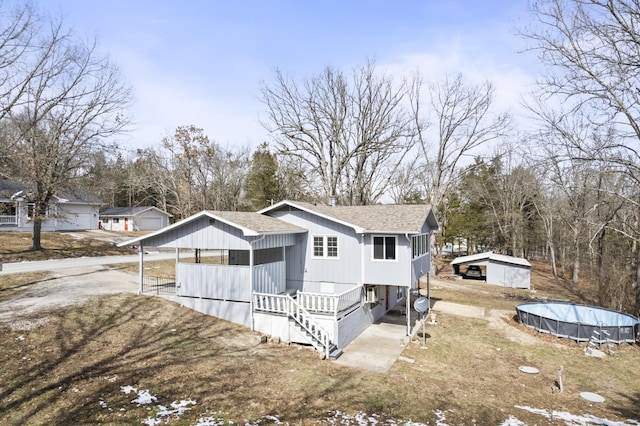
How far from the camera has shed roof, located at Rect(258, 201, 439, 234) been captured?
15766 mm

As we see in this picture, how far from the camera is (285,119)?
3525cm

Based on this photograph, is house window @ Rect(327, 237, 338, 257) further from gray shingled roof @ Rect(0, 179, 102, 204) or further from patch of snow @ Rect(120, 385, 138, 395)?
gray shingled roof @ Rect(0, 179, 102, 204)

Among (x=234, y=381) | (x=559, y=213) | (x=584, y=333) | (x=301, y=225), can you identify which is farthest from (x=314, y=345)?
(x=559, y=213)

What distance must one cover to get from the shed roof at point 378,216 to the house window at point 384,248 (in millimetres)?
575

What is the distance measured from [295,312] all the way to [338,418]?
19.2ft

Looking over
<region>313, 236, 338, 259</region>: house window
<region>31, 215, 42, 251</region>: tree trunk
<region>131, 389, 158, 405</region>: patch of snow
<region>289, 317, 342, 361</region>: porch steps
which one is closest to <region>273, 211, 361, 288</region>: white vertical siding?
<region>313, 236, 338, 259</region>: house window

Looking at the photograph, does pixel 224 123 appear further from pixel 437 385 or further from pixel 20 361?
pixel 437 385

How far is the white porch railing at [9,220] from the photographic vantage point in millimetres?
35938

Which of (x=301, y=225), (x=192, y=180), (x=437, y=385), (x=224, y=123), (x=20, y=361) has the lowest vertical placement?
(x=437, y=385)

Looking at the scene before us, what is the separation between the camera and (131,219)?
5109 cm

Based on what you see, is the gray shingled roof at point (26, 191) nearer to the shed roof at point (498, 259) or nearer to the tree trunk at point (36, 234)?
the tree trunk at point (36, 234)

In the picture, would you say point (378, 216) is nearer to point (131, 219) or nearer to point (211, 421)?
point (211, 421)

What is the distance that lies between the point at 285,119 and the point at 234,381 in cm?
2848

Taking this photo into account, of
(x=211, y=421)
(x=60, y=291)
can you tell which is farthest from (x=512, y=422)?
(x=60, y=291)
